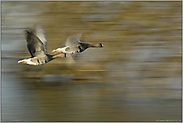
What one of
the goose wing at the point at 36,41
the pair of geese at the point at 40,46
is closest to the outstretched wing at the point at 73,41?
the pair of geese at the point at 40,46

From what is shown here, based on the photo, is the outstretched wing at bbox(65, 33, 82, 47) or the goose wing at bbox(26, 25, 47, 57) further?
the outstretched wing at bbox(65, 33, 82, 47)

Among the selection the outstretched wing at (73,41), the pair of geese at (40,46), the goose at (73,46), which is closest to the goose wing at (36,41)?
the pair of geese at (40,46)

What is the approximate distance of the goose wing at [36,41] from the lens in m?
3.41

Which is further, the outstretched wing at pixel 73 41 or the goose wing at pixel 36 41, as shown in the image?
the outstretched wing at pixel 73 41

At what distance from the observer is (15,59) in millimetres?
5312

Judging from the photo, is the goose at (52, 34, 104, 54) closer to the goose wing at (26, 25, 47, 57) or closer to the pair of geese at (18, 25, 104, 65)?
the pair of geese at (18, 25, 104, 65)

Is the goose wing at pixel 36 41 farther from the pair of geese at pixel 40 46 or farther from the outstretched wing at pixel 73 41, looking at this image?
the outstretched wing at pixel 73 41

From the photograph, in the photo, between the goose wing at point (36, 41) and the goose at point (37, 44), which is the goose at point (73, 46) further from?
the goose wing at point (36, 41)

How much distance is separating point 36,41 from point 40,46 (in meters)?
0.13

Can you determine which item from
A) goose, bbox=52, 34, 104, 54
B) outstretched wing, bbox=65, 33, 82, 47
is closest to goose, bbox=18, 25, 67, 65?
goose, bbox=52, 34, 104, 54

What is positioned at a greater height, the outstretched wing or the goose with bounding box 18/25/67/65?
the outstretched wing

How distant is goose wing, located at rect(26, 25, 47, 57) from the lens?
11.2 ft

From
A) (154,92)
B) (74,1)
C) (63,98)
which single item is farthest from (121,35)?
(63,98)

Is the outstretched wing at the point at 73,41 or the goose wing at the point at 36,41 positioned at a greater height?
the outstretched wing at the point at 73,41
